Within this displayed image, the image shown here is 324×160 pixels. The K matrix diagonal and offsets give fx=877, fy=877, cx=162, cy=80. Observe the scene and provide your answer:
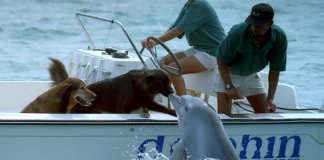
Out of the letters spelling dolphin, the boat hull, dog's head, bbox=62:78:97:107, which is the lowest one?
the boat hull

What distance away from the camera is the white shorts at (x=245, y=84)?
694 cm

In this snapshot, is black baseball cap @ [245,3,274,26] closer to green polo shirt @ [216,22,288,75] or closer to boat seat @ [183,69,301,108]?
green polo shirt @ [216,22,288,75]

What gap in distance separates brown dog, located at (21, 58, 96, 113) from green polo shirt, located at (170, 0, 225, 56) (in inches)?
46.8

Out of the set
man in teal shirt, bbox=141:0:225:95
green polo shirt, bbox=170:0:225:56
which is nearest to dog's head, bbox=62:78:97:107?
man in teal shirt, bbox=141:0:225:95

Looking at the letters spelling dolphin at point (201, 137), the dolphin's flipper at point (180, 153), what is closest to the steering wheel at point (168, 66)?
the letters spelling dolphin at point (201, 137)

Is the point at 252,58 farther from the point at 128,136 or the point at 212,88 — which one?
the point at 128,136

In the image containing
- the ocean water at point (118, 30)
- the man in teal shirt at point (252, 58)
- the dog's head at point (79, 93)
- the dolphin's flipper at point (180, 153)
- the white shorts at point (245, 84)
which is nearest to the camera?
the dolphin's flipper at point (180, 153)

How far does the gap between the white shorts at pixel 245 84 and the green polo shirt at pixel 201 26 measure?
378mm

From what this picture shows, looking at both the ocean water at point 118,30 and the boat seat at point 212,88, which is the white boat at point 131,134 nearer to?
the boat seat at point 212,88

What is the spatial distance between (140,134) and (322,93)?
893 cm

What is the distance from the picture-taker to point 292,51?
68.5 ft

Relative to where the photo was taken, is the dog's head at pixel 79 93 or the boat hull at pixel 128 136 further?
the dog's head at pixel 79 93

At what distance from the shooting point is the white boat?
6180 millimetres

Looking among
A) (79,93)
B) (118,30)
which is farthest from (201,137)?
(118,30)
